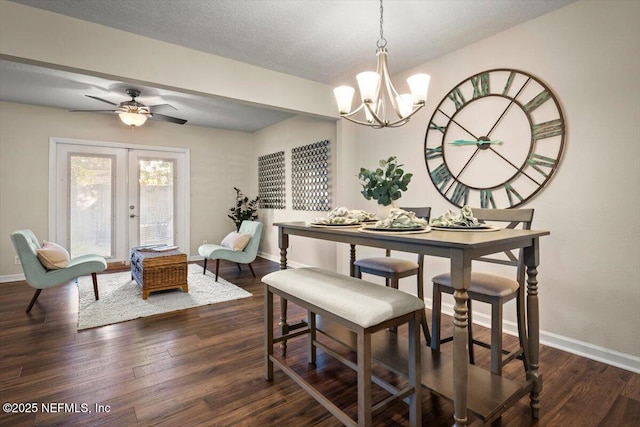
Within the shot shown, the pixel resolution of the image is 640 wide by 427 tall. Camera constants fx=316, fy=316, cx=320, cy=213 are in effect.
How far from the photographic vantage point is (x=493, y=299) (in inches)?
68.1

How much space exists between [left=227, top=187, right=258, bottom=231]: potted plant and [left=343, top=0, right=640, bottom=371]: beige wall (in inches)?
184

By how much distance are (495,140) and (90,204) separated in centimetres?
572

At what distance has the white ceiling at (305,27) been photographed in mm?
2326

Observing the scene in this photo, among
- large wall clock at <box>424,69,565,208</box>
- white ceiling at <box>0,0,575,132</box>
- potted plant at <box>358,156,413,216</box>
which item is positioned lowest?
potted plant at <box>358,156,413,216</box>

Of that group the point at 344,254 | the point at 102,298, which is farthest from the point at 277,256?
the point at 102,298

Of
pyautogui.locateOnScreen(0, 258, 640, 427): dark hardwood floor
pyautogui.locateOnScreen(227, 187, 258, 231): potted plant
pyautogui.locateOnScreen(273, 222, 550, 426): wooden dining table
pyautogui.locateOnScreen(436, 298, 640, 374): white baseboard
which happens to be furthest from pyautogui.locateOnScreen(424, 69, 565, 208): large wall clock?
pyautogui.locateOnScreen(227, 187, 258, 231): potted plant

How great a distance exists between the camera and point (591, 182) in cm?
224

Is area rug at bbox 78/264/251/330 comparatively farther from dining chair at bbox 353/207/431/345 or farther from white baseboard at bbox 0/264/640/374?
white baseboard at bbox 0/264/640/374

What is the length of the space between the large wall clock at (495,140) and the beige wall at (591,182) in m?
0.09

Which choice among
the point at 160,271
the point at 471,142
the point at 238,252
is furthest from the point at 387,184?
the point at 238,252

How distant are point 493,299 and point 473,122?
1.77 metres

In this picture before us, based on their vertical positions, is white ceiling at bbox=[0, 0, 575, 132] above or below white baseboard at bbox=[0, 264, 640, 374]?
above

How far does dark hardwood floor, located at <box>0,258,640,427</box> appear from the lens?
5.32 ft

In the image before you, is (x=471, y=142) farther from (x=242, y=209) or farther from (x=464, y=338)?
(x=242, y=209)
